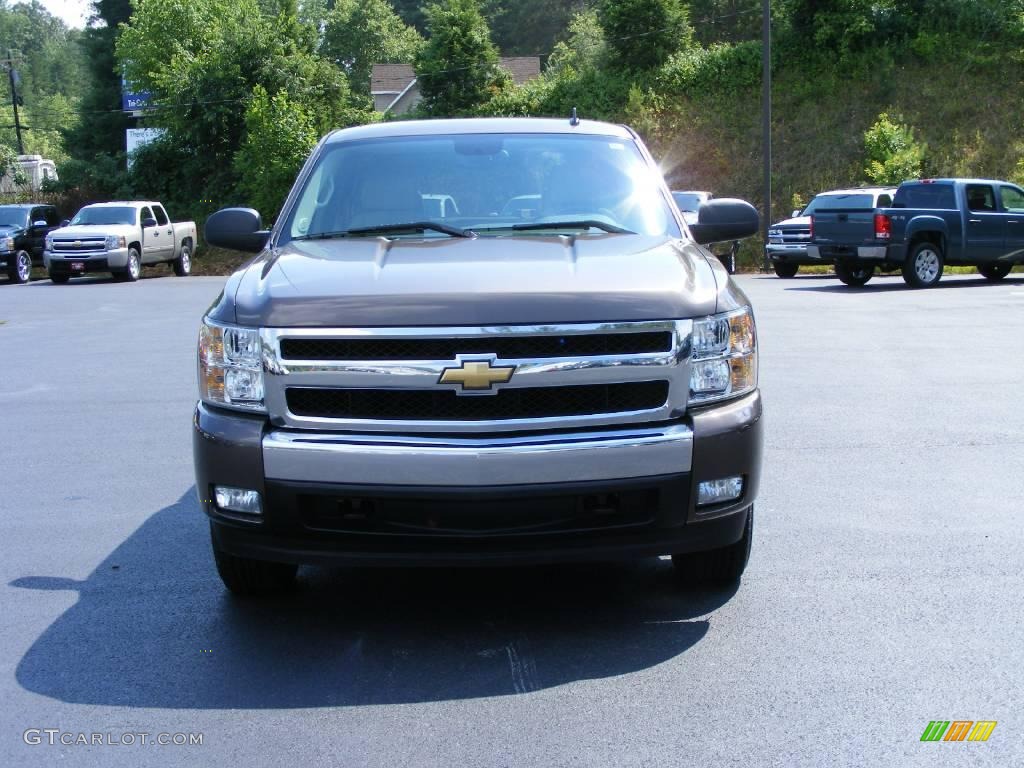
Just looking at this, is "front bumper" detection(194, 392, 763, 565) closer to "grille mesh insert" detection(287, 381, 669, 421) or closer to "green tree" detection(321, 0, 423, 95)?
"grille mesh insert" detection(287, 381, 669, 421)

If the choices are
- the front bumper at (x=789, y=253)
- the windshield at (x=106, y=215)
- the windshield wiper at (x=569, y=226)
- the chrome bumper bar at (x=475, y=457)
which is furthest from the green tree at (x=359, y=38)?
the chrome bumper bar at (x=475, y=457)

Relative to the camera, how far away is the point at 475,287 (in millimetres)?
4293

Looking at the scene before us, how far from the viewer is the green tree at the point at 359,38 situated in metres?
83.2

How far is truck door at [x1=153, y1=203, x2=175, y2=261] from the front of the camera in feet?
111

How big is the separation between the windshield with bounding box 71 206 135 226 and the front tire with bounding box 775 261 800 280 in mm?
16224

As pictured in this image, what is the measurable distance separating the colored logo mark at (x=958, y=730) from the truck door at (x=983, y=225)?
19971 millimetres

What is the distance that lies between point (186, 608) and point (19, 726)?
1166 mm

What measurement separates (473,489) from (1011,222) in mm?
20920

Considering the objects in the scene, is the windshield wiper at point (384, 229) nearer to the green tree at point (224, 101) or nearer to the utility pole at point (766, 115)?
the utility pole at point (766, 115)

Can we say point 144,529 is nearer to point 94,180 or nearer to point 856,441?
point 856,441

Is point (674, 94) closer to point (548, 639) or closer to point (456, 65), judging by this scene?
point (456, 65)

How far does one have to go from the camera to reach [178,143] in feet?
161

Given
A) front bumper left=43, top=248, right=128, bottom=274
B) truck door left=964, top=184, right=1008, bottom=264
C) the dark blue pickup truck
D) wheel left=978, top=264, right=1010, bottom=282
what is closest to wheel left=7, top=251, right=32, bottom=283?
front bumper left=43, top=248, right=128, bottom=274

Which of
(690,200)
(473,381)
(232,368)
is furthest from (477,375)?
(690,200)
